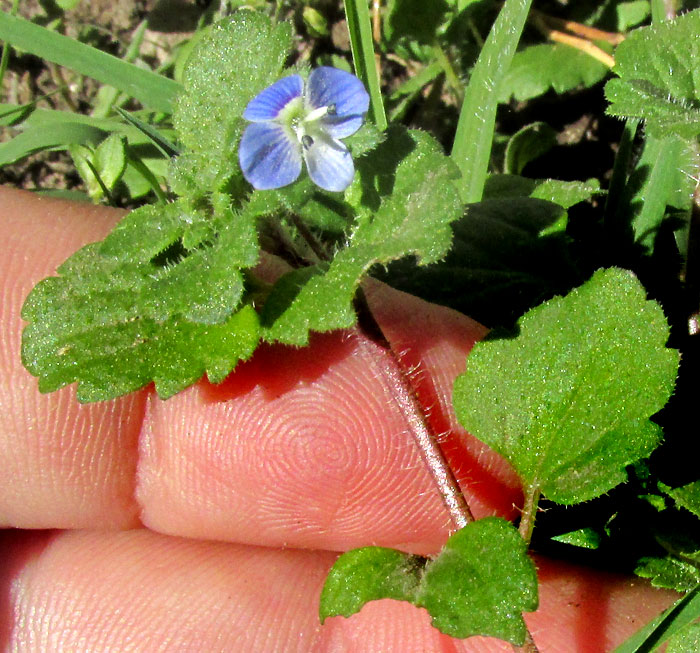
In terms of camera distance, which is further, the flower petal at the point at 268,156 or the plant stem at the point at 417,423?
the plant stem at the point at 417,423

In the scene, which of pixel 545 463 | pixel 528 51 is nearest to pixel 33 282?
pixel 545 463

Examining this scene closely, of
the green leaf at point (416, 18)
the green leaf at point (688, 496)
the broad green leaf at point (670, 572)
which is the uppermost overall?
the green leaf at point (416, 18)

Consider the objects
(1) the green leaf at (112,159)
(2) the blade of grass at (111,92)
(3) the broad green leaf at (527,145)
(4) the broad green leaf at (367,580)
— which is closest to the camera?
(4) the broad green leaf at (367,580)

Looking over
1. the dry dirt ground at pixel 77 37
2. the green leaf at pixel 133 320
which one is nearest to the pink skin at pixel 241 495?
the green leaf at pixel 133 320

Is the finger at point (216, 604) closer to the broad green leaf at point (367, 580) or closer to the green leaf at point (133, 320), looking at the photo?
the broad green leaf at point (367, 580)

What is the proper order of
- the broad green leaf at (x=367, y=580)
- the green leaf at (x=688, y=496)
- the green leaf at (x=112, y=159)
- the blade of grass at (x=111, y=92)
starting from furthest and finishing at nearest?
the blade of grass at (x=111, y=92)
the green leaf at (x=112, y=159)
the green leaf at (x=688, y=496)
the broad green leaf at (x=367, y=580)

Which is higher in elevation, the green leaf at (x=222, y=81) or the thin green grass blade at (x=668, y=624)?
the green leaf at (x=222, y=81)

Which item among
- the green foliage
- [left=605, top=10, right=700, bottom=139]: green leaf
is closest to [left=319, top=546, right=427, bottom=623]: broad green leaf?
the green foliage
